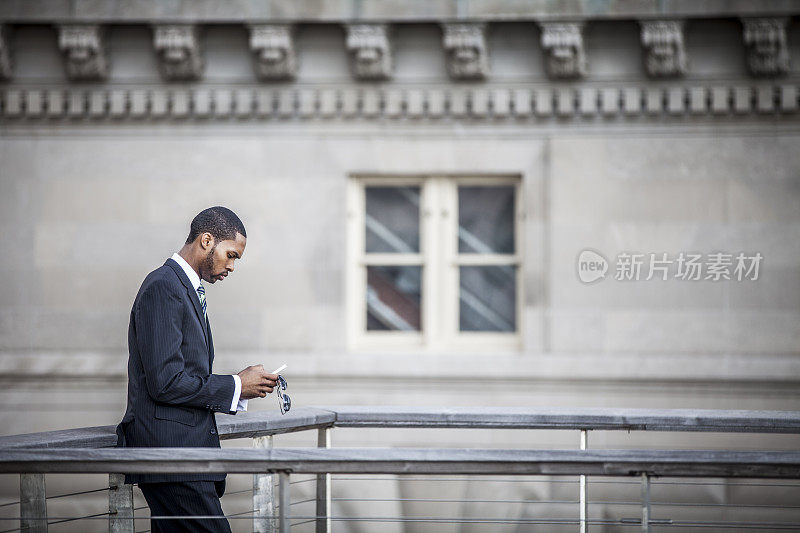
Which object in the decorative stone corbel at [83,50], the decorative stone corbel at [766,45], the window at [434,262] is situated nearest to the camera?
the decorative stone corbel at [766,45]

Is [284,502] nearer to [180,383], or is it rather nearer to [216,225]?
[180,383]

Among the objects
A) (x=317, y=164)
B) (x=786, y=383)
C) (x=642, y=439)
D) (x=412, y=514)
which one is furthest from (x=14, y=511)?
(x=786, y=383)

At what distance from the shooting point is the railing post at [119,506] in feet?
11.9

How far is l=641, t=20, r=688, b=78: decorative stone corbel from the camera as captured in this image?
7473 millimetres

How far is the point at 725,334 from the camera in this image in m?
7.62

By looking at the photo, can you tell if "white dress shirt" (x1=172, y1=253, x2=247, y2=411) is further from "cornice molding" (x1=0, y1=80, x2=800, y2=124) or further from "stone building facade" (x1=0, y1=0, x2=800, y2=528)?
"cornice molding" (x1=0, y1=80, x2=800, y2=124)

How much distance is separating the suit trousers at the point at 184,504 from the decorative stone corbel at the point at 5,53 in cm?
513

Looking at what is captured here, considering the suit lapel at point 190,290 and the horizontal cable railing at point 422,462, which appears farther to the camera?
the suit lapel at point 190,290

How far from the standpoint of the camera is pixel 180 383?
12.2ft

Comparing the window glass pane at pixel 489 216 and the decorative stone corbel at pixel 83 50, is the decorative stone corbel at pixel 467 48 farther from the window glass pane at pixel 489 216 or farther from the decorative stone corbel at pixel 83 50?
the decorative stone corbel at pixel 83 50

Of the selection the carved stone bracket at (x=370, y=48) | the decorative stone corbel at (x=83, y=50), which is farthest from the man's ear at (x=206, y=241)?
the decorative stone corbel at (x=83, y=50)

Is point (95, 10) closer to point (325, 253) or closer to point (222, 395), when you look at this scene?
point (325, 253)

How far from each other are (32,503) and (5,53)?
208 inches

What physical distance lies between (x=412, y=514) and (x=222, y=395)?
434cm
